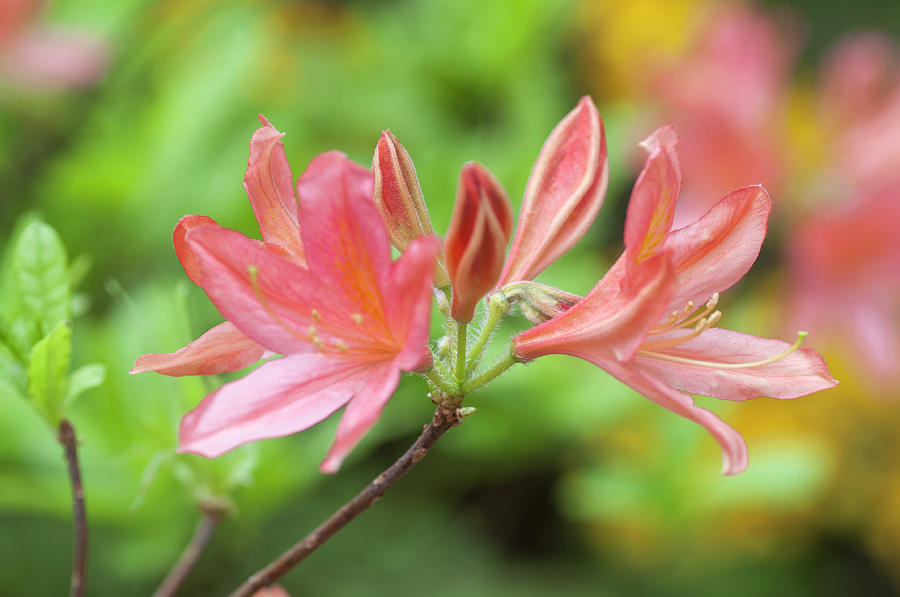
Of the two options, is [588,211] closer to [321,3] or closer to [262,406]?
[262,406]

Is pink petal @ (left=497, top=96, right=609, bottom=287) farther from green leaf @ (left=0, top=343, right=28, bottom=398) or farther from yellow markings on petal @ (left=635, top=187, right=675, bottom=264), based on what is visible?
green leaf @ (left=0, top=343, right=28, bottom=398)

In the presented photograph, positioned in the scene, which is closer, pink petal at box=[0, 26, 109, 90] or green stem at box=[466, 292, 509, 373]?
green stem at box=[466, 292, 509, 373]

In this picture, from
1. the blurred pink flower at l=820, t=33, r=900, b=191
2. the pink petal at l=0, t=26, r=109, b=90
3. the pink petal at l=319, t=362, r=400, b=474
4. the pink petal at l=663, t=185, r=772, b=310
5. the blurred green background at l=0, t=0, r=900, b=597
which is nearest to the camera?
the pink petal at l=319, t=362, r=400, b=474

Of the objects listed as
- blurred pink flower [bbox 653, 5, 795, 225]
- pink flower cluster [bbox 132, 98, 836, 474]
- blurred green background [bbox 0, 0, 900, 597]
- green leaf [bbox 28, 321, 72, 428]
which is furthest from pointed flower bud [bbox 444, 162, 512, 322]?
blurred pink flower [bbox 653, 5, 795, 225]

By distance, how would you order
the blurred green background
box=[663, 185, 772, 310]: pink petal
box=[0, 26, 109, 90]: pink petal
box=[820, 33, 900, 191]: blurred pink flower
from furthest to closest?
box=[820, 33, 900, 191]: blurred pink flower < box=[0, 26, 109, 90]: pink petal < the blurred green background < box=[663, 185, 772, 310]: pink petal

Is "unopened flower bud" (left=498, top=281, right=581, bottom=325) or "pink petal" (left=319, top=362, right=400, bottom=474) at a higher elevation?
"unopened flower bud" (left=498, top=281, right=581, bottom=325)

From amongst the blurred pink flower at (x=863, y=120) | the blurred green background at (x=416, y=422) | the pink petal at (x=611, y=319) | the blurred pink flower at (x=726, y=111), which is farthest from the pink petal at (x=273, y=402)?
the blurred pink flower at (x=863, y=120)

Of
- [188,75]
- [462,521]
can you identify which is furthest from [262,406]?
[188,75]
